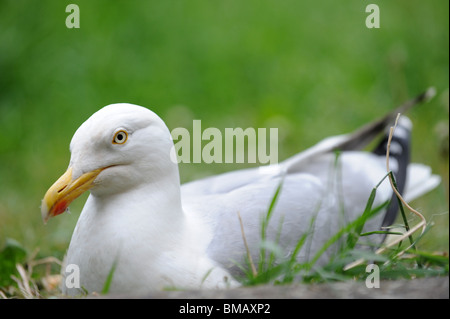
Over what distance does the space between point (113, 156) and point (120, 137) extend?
0.26 ft

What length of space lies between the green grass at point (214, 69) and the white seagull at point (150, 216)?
2227 mm

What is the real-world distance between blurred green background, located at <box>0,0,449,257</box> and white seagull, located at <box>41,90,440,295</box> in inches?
90.8

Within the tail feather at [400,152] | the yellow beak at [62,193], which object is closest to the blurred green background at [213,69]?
the tail feather at [400,152]

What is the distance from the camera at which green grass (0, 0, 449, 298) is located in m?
5.75

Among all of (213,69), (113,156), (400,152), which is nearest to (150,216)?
(113,156)

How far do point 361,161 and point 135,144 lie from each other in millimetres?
1625

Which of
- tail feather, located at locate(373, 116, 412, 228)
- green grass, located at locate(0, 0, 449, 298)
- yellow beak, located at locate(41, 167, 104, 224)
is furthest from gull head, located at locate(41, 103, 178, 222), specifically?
green grass, located at locate(0, 0, 449, 298)

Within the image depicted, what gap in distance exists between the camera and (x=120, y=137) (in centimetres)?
259

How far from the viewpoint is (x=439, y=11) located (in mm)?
6164

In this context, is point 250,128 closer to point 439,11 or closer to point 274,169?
point 439,11

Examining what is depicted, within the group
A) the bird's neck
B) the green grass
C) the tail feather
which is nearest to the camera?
the bird's neck

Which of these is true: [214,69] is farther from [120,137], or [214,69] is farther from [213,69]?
[120,137]

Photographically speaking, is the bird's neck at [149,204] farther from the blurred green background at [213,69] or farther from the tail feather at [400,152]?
the blurred green background at [213,69]

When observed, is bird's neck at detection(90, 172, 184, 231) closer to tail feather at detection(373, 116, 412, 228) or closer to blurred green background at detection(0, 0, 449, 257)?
tail feather at detection(373, 116, 412, 228)
